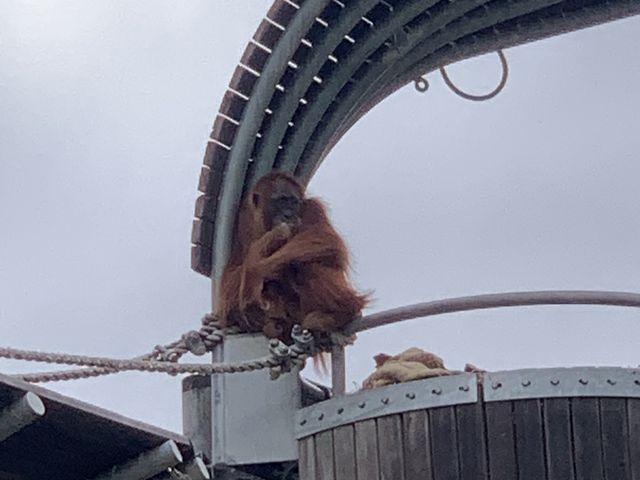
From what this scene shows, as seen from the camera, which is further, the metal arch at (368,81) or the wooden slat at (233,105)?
the metal arch at (368,81)

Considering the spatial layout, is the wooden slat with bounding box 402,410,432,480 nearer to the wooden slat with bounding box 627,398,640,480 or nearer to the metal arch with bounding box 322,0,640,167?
the wooden slat with bounding box 627,398,640,480

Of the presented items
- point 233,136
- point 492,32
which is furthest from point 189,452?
point 492,32

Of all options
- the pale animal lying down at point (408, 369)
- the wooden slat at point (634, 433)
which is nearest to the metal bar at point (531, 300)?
the pale animal lying down at point (408, 369)

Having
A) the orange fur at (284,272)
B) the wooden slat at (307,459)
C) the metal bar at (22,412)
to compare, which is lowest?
the metal bar at (22,412)

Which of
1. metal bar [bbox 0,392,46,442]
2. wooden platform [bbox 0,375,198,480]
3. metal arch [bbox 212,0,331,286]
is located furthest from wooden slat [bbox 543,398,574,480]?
metal arch [bbox 212,0,331,286]

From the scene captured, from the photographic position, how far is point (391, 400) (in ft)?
23.8

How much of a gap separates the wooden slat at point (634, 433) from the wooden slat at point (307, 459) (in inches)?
45.9

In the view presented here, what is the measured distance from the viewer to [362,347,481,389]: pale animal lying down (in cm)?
736

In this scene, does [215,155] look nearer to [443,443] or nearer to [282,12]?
[282,12]

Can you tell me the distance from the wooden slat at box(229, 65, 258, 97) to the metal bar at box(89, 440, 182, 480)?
7.59 ft

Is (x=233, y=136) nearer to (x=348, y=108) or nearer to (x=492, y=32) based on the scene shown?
(x=348, y=108)

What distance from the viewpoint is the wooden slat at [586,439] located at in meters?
6.97

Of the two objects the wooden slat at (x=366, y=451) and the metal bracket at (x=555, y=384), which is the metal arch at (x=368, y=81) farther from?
the metal bracket at (x=555, y=384)

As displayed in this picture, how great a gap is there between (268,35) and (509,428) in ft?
8.20
